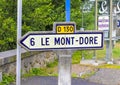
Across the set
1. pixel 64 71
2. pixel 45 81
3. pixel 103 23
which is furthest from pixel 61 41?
pixel 103 23

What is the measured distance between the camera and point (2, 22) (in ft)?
37.1

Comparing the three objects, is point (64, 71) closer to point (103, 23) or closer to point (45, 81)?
point (45, 81)

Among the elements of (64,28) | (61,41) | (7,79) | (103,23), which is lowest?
(7,79)

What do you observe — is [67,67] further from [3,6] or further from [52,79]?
[3,6]

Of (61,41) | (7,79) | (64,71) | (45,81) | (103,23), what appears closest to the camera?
(61,41)

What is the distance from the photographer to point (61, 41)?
15.7 feet

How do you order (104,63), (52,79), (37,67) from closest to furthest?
(52,79), (37,67), (104,63)

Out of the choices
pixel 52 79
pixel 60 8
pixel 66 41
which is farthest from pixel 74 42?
pixel 60 8

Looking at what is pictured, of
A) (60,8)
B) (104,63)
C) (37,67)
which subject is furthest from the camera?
(60,8)

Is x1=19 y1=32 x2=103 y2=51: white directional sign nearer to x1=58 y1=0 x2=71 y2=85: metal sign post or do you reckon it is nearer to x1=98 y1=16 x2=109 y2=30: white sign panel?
x1=58 y1=0 x2=71 y2=85: metal sign post

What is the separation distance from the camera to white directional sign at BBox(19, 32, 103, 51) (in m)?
4.74

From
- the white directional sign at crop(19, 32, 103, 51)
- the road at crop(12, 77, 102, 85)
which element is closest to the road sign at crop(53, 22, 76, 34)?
the white directional sign at crop(19, 32, 103, 51)

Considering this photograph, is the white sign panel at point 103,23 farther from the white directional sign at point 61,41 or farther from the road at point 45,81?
the white directional sign at point 61,41

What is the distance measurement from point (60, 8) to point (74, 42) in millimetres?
10946
